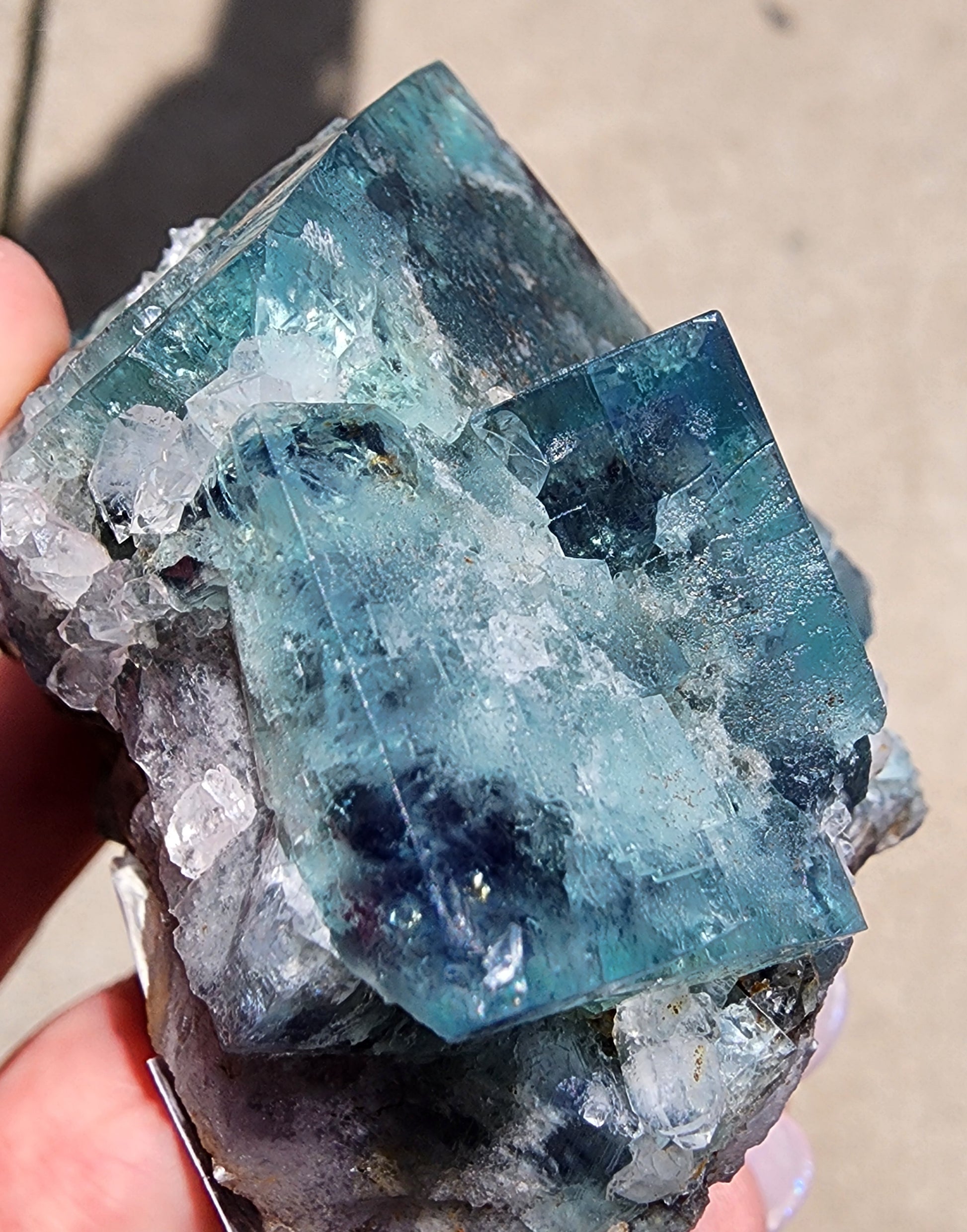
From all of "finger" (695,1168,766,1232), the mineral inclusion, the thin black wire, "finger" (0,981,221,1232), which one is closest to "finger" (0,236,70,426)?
the mineral inclusion

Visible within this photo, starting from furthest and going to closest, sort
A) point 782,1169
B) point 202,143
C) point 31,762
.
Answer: point 202,143
point 782,1169
point 31,762

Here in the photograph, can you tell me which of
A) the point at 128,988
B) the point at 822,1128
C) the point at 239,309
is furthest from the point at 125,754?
the point at 822,1128

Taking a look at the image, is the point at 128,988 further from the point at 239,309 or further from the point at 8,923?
the point at 239,309

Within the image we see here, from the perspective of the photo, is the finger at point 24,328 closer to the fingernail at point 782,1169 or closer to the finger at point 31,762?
the finger at point 31,762

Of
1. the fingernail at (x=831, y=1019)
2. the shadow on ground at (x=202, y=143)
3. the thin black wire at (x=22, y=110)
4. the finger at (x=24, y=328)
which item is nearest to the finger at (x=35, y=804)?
the finger at (x=24, y=328)

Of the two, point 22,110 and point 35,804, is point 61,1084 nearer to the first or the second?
point 35,804

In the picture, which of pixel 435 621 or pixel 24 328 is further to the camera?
pixel 24 328

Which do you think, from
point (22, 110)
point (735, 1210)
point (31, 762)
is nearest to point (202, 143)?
point (22, 110)

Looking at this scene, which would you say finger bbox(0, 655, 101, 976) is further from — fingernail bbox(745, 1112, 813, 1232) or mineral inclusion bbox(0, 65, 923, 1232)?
fingernail bbox(745, 1112, 813, 1232)
